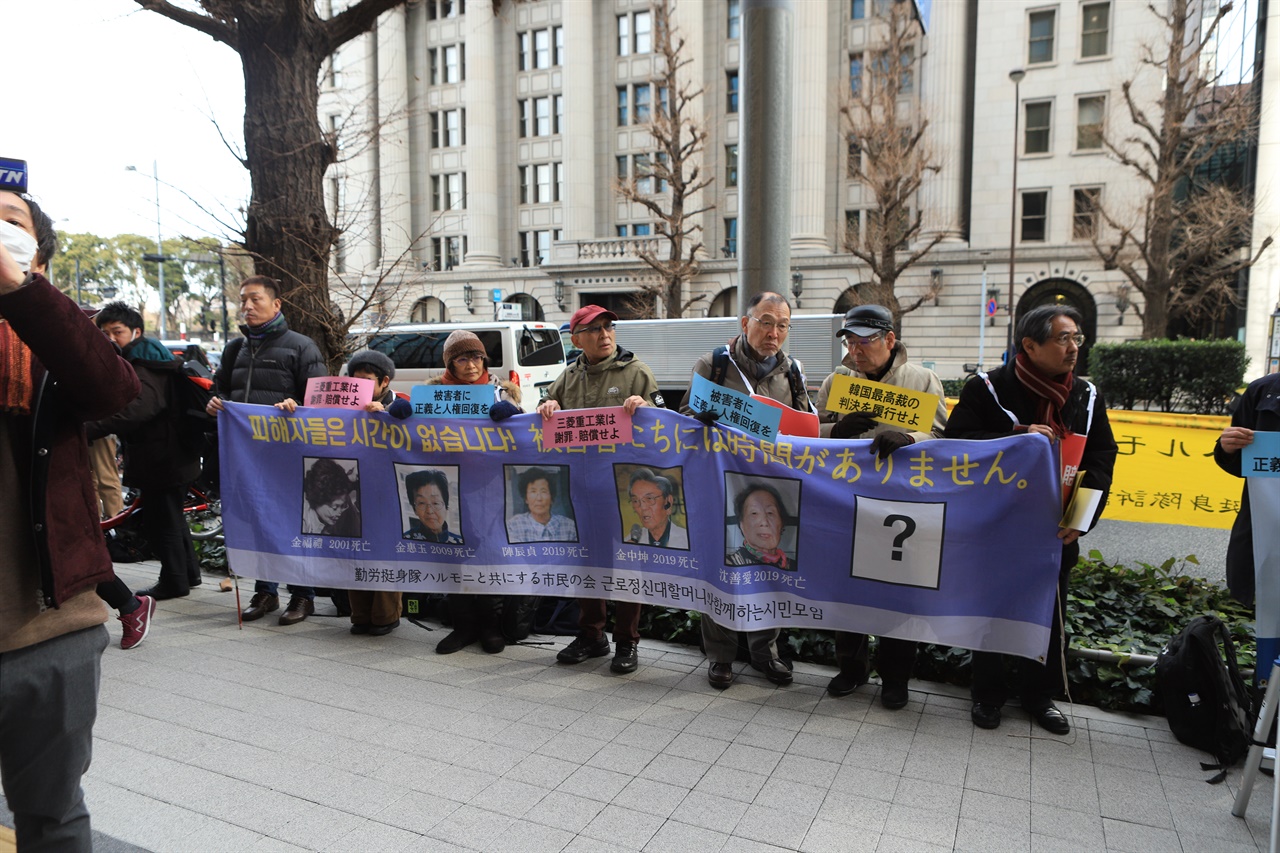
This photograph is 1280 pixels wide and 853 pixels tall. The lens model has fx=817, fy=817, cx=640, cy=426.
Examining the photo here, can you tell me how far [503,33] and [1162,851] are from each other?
164ft

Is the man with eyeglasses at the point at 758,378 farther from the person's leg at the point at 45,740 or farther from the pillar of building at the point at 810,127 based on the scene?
the pillar of building at the point at 810,127

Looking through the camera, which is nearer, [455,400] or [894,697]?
[894,697]

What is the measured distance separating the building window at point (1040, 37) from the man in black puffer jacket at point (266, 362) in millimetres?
38712

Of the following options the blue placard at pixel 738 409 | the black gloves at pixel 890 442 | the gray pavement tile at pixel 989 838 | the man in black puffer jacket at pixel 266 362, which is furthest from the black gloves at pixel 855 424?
the man in black puffer jacket at pixel 266 362

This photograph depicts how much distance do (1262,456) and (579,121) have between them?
4313cm

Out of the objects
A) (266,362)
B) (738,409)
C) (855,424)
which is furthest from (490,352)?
(855,424)

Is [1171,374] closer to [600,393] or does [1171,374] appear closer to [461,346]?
[600,393]

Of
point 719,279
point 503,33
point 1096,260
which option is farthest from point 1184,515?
point 503,33

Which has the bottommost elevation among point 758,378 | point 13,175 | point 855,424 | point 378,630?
point 378,630

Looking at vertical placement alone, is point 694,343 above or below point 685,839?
above

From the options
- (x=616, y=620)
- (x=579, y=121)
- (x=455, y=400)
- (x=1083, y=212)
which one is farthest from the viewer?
(x=579, y=121)

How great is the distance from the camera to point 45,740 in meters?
2.12

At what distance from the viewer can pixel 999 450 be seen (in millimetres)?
4000

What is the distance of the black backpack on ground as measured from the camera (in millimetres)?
3684
